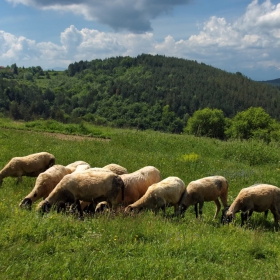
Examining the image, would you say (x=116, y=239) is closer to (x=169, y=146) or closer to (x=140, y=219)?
(x=140, y=219)

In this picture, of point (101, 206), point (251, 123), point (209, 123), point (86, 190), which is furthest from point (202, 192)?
point (209, 123)

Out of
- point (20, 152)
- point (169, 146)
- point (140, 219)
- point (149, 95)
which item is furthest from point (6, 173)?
point (149, 95)

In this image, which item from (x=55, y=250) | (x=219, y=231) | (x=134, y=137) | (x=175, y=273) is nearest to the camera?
(x=175, y=273)

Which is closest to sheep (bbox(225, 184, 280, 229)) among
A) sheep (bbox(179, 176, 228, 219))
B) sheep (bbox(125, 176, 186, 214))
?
sheep (bbox(179, 176, 228, 219))

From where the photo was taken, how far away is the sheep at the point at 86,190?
10.0m

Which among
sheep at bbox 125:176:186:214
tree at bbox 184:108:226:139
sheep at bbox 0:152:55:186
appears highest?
sheep at bbox 125:176:186:214

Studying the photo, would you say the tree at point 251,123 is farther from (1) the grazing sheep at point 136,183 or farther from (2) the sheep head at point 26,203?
(2) the sheep head at point 26,203

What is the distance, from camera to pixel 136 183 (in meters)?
11.5

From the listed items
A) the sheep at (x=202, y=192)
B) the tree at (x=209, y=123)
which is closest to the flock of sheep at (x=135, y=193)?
the sheep at (x=202, y=192)

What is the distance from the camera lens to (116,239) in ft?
23.6

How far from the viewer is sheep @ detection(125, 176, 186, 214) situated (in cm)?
1033

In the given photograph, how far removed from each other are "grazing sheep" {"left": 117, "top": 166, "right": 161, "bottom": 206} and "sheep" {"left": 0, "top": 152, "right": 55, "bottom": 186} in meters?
4.50

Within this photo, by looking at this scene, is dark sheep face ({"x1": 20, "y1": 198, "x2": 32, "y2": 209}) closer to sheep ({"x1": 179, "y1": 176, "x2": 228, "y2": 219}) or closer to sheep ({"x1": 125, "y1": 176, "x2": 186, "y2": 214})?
sheep ({"x1": 125, "y1": 176, "x2": 186, "y2": 214})

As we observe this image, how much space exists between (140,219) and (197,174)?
9227 mm
